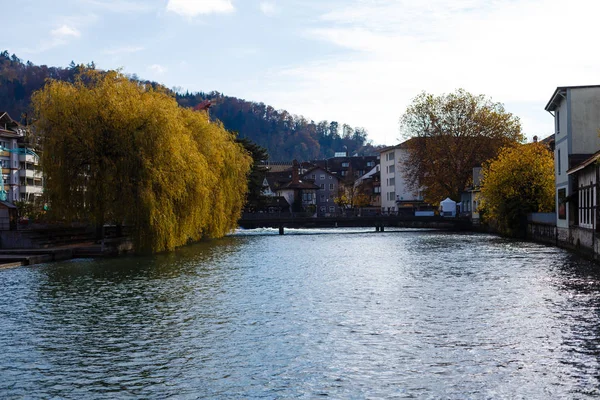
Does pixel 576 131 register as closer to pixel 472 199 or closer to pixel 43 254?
pixel 43 254

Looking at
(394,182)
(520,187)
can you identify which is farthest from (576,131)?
(394,182)

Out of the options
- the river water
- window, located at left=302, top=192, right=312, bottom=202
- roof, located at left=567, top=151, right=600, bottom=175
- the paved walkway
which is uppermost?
window, located at left=302, top=192, right=312, bottom=202

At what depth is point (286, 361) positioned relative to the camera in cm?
1633

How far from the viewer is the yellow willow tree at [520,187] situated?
215 feet

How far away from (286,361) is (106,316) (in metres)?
8.59

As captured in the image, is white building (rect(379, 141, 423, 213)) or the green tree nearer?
the green tree

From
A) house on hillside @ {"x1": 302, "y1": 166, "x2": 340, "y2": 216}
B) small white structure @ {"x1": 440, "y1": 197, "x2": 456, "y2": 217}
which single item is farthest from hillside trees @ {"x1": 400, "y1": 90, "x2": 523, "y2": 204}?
house on hillside @ {"x1": 302, "y1": 166, "x2": 340, "y2": 216}

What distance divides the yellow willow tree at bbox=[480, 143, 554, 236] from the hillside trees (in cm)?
2383

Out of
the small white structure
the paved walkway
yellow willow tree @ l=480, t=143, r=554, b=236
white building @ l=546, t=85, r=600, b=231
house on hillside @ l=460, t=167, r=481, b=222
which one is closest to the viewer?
the paved walkway

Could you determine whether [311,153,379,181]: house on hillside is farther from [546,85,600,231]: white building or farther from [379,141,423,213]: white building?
[546,85,600,231]: white building

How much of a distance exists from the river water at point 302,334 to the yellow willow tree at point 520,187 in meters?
31.0

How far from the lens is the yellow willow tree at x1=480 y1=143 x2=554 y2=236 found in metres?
65.5

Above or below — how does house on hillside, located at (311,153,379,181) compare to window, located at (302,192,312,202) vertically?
above

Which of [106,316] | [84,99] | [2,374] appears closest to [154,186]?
[84,99]
